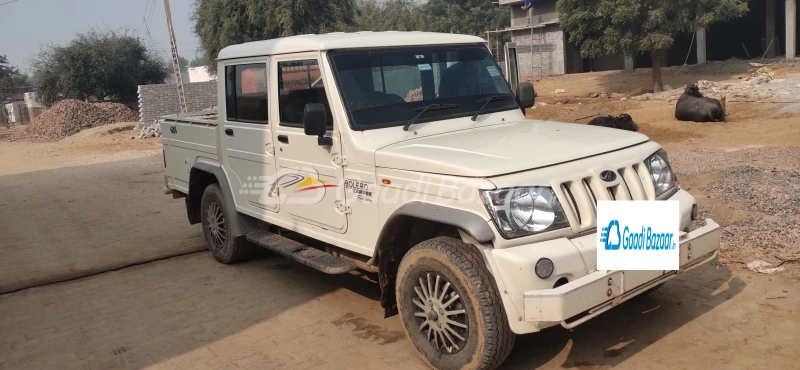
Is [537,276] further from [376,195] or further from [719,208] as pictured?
[719,208]

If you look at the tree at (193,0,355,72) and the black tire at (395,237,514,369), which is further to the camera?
the tree at (193,0,355,72)

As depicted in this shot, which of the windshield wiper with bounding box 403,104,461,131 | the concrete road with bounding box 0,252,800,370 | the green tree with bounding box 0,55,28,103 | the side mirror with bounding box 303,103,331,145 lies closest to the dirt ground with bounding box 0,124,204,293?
the concrete road with bounding box 0,252,800,370

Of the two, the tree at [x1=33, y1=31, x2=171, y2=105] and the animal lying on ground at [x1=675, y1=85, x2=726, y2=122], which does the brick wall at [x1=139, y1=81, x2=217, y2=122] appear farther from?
the animal lying on ground at [x1=675, y1=85, x2=726, y2=122]

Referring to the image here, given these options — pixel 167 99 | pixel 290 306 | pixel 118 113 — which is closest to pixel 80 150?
pixel 167 99

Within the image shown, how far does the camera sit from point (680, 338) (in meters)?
4.13

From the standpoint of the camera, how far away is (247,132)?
5719 mm

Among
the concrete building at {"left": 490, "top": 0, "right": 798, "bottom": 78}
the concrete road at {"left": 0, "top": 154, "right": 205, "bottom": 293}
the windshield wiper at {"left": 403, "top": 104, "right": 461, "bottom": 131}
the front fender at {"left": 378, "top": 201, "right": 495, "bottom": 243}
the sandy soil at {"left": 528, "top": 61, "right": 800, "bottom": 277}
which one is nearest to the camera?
the front fender at {"left": 378, "top": 201, "right": 495, "bottom": 243}

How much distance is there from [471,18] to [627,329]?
162 feet

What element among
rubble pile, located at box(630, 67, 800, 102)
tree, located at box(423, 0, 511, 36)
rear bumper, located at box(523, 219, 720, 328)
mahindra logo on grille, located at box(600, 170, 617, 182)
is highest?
tree, located at box(423, 0, 511, 36)

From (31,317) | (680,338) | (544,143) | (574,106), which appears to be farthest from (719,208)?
(574,106)

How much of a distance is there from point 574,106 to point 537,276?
18.9m

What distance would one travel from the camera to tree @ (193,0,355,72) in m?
27.9

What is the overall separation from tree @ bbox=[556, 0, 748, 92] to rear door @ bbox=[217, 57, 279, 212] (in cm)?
1849

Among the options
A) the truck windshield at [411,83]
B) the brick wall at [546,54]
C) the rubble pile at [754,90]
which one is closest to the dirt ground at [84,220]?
the truck windshield at [411,83]
